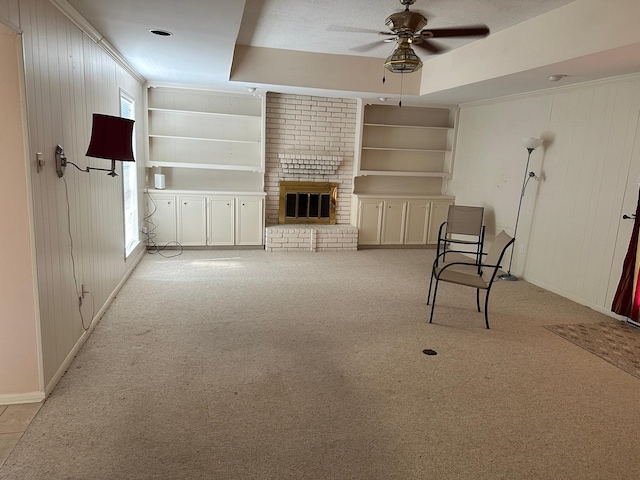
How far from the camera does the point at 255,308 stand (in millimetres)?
4117

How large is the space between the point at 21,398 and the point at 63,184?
1.28 m

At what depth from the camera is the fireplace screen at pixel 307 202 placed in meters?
6.86

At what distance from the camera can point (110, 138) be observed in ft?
9.62

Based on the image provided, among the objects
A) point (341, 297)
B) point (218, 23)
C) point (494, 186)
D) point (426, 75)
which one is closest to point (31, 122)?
point (218, 23)

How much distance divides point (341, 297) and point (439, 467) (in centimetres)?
253

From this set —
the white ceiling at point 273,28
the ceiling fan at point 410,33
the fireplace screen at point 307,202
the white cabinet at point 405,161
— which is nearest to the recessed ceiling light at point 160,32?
the white ceiling at point 273,28

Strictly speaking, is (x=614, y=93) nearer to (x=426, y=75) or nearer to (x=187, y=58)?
(x=426, y=75)

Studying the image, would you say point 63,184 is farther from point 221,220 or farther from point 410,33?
point 221,220

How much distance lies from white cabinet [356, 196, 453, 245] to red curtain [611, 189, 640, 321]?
3.17m

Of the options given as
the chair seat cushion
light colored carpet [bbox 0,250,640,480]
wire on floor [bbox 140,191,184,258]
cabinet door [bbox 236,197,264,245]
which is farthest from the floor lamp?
wire on floor [bbox 140,191,184,258]

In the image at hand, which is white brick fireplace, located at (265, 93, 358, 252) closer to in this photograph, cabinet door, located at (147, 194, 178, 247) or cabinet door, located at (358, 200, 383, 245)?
cabinet door, located at (358, 200, 383, 245)

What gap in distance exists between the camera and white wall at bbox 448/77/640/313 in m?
4.23

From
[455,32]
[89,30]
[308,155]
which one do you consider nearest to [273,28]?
[89,30]

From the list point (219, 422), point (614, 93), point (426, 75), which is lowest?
point (219, 422)
